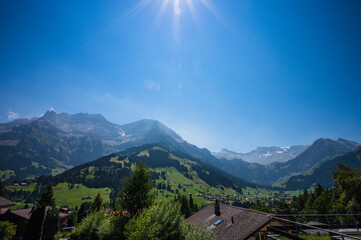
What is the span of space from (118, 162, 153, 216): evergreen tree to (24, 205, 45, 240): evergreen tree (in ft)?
82.0

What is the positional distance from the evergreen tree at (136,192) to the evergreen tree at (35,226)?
984 inches

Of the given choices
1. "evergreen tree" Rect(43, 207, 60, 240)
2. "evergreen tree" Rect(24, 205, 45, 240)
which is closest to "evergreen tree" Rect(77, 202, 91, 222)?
"evergreen tree" Rect(43, 207, 60, 240)

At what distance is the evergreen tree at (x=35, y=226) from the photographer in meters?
31.2

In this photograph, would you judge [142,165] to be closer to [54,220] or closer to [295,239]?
[295,239]

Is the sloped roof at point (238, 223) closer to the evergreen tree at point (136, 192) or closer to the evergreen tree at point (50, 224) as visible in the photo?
the evergreen tree at point (136, 192)

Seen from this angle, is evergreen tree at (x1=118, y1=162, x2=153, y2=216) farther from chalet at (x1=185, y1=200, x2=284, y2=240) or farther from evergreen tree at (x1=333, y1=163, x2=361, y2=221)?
evergreen tree at (x1=333, y1=163, x2=361, y2=221)

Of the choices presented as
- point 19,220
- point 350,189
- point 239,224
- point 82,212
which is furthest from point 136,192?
point 82,212

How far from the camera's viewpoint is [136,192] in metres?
21.4

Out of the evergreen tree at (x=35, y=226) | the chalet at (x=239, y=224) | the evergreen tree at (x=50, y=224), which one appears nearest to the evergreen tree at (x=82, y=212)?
the evergreen tree at (x=50, y=224)

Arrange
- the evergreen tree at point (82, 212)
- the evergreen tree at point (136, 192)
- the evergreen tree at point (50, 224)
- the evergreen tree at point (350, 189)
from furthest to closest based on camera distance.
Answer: the evergreen tree at point (82, 212), the evergreen tree at point (50, 224), the evergreen tree at point (350, 189), the evergreen tree at point (136, 192)

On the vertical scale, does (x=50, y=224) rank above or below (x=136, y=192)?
below

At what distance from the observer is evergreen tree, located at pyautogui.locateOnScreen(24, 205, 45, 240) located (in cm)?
3119

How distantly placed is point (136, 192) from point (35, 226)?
26954 mm

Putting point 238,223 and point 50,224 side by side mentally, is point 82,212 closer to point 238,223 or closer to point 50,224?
point 50,224
